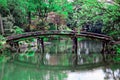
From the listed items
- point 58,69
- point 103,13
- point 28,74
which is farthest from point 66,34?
point 28,74

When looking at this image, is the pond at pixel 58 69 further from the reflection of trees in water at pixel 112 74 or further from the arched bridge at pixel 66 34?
the arched bridge at pixel 66 34

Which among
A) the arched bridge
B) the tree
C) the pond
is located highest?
the tree

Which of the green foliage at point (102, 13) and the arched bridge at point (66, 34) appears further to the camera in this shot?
the arched bridge at point (66, 34)

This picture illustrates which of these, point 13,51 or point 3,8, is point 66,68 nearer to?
point 13,51

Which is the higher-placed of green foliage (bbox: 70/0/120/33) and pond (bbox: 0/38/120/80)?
green foliage (bbox: 70/0/120/33)

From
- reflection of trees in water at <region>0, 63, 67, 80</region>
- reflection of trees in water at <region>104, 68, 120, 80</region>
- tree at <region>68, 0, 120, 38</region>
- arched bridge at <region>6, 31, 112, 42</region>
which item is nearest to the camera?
reflection of trees in water at <region>104, 68, 120, 80</region>

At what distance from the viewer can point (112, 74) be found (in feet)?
68.7

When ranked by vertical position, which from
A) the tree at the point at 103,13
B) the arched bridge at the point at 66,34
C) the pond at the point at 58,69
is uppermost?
the tree at the point at 103,13

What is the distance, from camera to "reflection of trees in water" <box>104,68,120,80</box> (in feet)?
64.2

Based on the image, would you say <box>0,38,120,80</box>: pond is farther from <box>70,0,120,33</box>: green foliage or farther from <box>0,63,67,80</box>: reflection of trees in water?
<box>70,0,120,33</box>: green foliage

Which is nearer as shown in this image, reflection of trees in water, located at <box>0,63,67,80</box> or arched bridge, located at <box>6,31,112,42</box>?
reflection of trees in water, located at <box>0,63,67,80</box>

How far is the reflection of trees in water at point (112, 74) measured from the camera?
19.6 meters

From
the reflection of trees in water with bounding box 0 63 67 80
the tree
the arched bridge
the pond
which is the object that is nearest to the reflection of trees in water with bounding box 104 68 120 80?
the pond

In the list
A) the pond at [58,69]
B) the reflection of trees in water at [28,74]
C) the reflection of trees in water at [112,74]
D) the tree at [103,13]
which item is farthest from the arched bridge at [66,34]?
the reflection of trees in water at [112,74]
